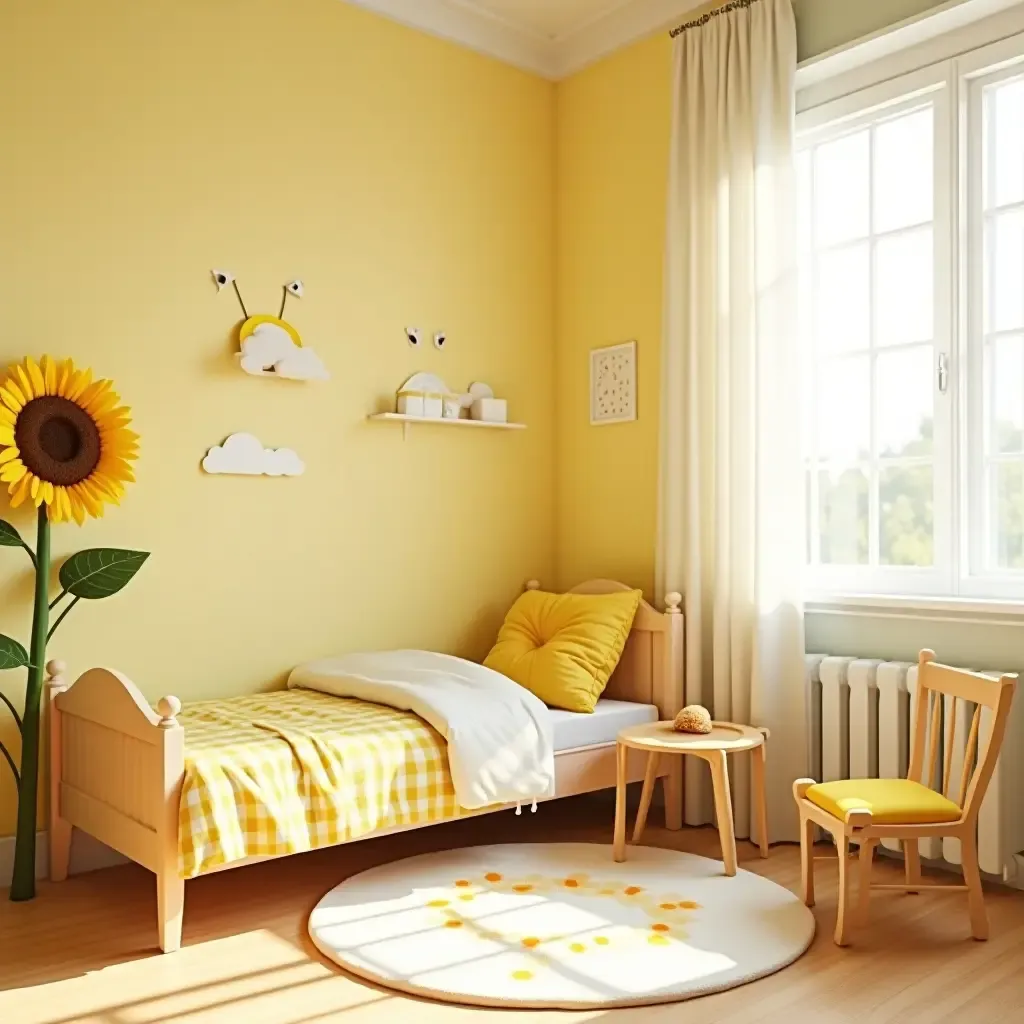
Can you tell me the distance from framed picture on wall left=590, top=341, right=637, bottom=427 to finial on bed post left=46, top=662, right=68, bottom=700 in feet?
7.00

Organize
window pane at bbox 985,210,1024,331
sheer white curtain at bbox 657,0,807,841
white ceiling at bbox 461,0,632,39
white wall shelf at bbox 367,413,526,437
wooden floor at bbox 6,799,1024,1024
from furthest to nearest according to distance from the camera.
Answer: white ceiling at bbox 461,0,632,39 → white wall shelf at bbox 367,413,526,437 → sheer white curtain at bbox 657,0,807,841 → window pane at bbox 985,210,1024,331 → wooden floor at bbox 6,799,1024,1024

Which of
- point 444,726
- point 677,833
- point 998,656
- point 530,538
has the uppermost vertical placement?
point 530,538

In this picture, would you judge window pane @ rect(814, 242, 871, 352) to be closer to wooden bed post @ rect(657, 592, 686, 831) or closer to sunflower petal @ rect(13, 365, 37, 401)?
wooden bed post @ rect(657, 592, 686, 831)

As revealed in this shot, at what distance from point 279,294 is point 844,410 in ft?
6.28

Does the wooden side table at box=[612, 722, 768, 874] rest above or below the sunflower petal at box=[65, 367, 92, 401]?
below

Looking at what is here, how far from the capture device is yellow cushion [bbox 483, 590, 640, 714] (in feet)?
11.6

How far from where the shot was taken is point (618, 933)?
8.61ft

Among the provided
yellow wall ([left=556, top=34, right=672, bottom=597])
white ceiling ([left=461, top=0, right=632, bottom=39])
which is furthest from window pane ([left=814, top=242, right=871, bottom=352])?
white ceiling ([left=461, top=0, right=632, bottom=39])

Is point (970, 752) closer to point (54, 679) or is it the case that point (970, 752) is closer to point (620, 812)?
point (620, 812)

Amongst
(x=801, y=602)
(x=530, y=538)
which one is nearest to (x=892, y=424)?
(x=801, y=602)

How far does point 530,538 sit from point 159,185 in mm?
1884

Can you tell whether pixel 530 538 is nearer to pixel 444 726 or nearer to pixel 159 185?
pixel 444 726

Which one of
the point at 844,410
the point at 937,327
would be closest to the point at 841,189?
the point at 937,327

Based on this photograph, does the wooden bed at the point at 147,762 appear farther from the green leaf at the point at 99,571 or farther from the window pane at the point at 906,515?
the window pane at the point at 906,515
